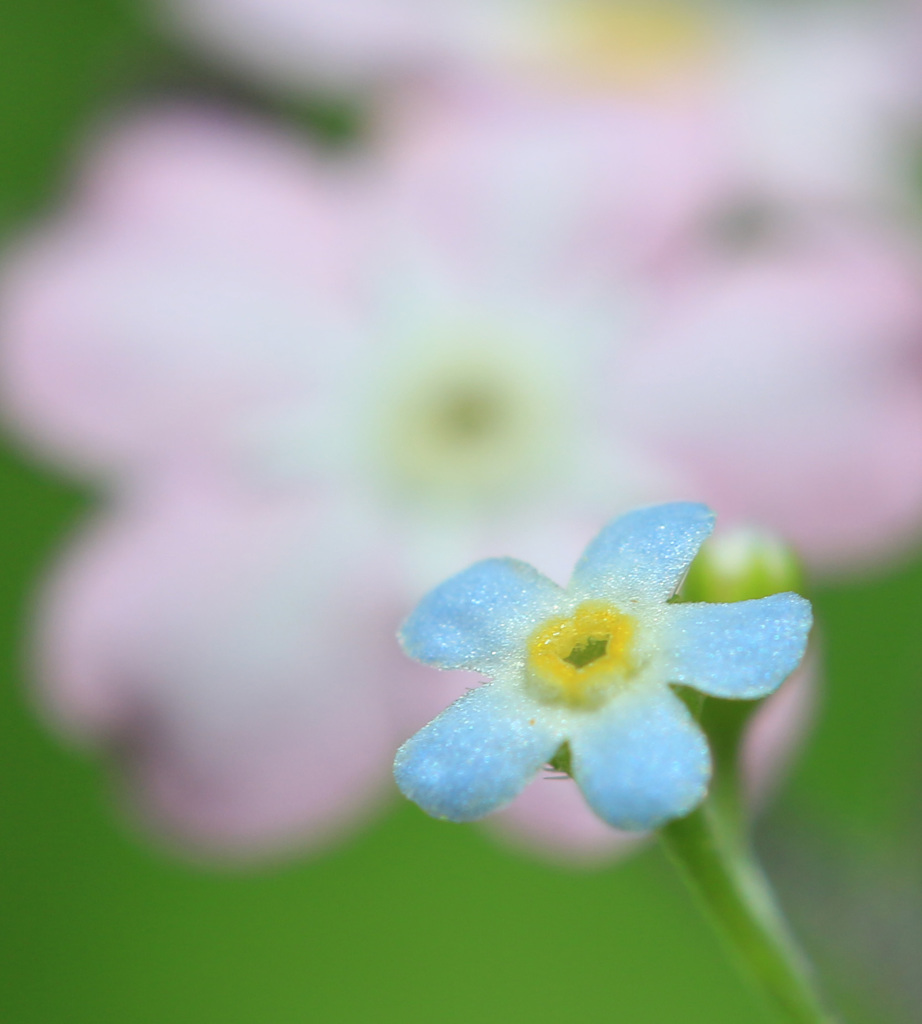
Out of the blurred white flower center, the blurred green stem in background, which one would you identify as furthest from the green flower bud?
the blurred white flower center

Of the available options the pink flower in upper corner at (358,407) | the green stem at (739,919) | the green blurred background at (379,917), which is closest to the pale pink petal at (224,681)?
the pink flower in upper corner at (358,407)

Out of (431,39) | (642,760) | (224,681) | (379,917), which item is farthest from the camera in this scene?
(379,917)

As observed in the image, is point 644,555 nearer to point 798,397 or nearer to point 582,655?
point 582,655

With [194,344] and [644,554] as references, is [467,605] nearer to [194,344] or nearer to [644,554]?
[644,554]

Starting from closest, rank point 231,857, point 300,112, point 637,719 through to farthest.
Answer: point 637,719 → point 231,857 → point 300,112

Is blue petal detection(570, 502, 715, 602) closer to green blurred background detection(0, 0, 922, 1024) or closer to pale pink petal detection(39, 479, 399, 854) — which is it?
pale pink petal detection(39, 479, 399, 854)

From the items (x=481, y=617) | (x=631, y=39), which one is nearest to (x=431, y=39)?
(x=631, y=39)

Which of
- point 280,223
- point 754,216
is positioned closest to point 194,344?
point 280,223
